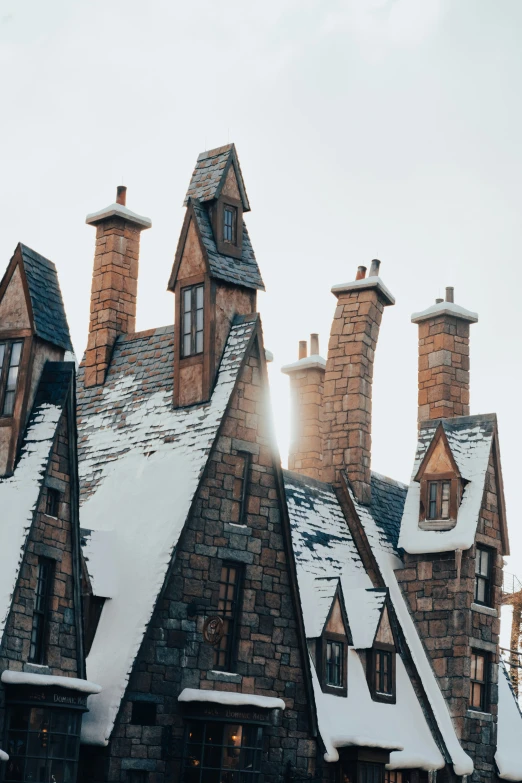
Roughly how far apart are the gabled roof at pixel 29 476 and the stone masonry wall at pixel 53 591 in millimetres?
135

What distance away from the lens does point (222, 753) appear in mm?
23094

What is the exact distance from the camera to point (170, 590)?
23203 mm

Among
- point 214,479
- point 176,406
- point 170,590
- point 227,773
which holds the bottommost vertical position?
point 227,773

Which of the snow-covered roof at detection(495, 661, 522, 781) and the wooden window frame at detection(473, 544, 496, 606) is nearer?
the snow-covered roof at detection(495, 661, 522, 781)

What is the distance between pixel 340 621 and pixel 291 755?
315 cm

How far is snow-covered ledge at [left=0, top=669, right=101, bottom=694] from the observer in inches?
806

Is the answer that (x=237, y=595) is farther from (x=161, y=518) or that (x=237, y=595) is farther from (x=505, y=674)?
(x=505, y=674)

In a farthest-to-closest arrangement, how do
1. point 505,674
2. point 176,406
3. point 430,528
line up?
1. point 505,674
2. point 430,528
3. point 176,406

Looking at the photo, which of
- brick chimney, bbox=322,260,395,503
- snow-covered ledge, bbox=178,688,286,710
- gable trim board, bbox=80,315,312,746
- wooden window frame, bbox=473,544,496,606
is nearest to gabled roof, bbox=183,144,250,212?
gable trim board, bbox=80,315,312,746

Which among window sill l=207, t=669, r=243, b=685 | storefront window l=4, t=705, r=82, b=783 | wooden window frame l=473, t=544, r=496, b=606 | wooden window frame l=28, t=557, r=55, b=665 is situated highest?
wooden window frame l=473, t=544, r=496, b=606

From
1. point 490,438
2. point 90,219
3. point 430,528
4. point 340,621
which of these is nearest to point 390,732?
point 340,621

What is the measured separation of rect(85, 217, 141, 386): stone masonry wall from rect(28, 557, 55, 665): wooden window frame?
8156 millimetres

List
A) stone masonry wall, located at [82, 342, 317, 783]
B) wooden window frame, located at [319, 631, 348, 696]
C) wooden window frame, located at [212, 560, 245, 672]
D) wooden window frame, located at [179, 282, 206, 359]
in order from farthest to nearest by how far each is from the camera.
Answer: wooden window frame, located at [179, 282, 206, 359]
wooden window frame, located at [319, 631, 348, 696]
wooden window frame, located at [212, 560, 245, 672]
stone masonry wall, located at [82, 342, 317, 783]

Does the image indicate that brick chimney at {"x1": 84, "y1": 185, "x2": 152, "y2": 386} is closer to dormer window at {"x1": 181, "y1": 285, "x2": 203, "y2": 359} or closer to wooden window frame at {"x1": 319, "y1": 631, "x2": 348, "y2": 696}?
dormer window at {"x1": 181, "y1": 285, "x2": 203, "y2": 359}
